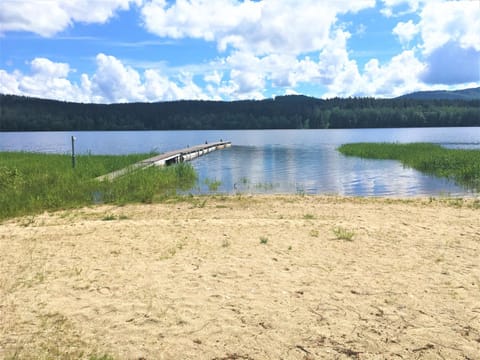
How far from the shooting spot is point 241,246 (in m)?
8.38

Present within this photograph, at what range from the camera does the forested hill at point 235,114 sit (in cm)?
14288

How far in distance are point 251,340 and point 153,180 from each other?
46.7ft

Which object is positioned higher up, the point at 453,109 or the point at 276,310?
the point at 453,109

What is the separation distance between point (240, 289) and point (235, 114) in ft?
544

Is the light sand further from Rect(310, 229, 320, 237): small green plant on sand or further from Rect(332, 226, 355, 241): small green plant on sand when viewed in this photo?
Rect(332, 226, 355, 241): small green plant on sand

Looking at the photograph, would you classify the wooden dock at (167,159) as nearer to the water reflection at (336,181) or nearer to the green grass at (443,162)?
the water reflection at (336,181)

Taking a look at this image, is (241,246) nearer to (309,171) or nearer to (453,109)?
(309,171)

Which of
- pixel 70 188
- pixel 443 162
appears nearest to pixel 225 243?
pixel 70 188

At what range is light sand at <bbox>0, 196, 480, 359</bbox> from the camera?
14.5 feet

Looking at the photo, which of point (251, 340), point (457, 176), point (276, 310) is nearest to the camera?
point (251, 340)

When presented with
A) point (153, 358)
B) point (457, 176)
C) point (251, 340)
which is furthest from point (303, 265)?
point (457, 176)

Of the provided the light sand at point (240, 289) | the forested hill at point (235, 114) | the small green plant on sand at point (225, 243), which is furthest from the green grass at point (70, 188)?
the forested hill at point (235, 114)

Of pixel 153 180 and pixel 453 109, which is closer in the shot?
pixel 153 180

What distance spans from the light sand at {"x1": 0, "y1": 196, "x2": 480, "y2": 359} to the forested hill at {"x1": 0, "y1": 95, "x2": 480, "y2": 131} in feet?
475
